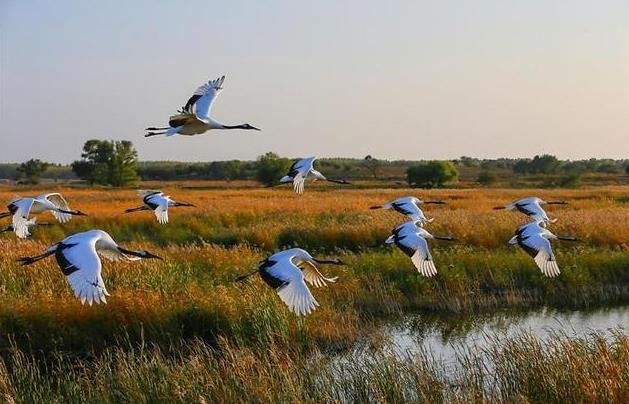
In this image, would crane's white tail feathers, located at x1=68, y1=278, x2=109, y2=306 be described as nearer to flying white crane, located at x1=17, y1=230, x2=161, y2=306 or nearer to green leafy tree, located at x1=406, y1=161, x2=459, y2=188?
flying white crane, located at x1=17, y1=230, x2=161, y2=306

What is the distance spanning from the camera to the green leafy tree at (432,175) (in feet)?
189

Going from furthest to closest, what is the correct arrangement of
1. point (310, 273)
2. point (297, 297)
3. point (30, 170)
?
point (30, 170)
point (310, 273)
point (297, 297)

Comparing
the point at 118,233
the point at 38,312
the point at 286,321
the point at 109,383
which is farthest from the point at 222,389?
the point at 118,233

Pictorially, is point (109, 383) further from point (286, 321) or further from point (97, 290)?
point (286, 321)

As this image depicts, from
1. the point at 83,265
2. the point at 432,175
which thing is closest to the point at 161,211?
the point at 83,265

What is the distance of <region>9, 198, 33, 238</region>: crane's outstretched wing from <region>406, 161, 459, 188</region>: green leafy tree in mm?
49441

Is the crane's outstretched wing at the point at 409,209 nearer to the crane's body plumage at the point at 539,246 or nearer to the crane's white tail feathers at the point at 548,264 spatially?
the crane's body plumage at the point at 539,246

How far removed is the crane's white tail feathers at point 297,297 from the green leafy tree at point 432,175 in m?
50.7

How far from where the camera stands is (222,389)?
25.0 ft

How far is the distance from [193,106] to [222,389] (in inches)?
120

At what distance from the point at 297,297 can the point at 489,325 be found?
20.7 feet

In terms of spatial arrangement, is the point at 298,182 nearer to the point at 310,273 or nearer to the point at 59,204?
the point at 310,273

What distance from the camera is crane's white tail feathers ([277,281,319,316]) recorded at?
23.2 feet

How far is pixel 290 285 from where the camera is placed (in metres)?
7.26
